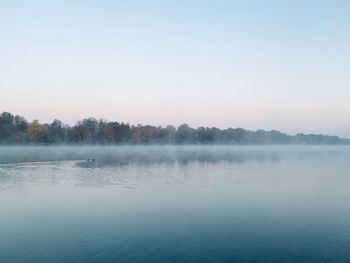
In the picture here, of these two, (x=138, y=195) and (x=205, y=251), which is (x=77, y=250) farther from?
(x=138, y=195)

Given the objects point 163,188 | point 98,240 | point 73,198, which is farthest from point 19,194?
point 98,240

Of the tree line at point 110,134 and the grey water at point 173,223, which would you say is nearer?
the grey water at point 173,223

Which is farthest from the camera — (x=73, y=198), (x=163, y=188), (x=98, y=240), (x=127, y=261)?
(x=163, y=188)

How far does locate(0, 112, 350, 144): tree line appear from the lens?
99.2m

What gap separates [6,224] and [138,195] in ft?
27.9

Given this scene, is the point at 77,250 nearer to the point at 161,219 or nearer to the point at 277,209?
the point at 161,219

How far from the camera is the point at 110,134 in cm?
12475

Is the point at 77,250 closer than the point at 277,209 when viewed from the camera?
Yes

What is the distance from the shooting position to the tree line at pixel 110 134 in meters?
99.2

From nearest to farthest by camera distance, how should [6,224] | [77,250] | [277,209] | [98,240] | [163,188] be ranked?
[77,250] < [98,240] < [6,224] < [277,209] < [163,188]

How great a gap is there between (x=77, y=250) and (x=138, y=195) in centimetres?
977

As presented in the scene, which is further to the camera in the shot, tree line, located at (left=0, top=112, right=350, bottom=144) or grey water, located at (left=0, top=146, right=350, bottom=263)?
tree line, located at (left=0, top=112, right=350, bottom=144)

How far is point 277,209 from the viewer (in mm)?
17672

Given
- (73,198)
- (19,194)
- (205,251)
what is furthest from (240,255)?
(19,194)
